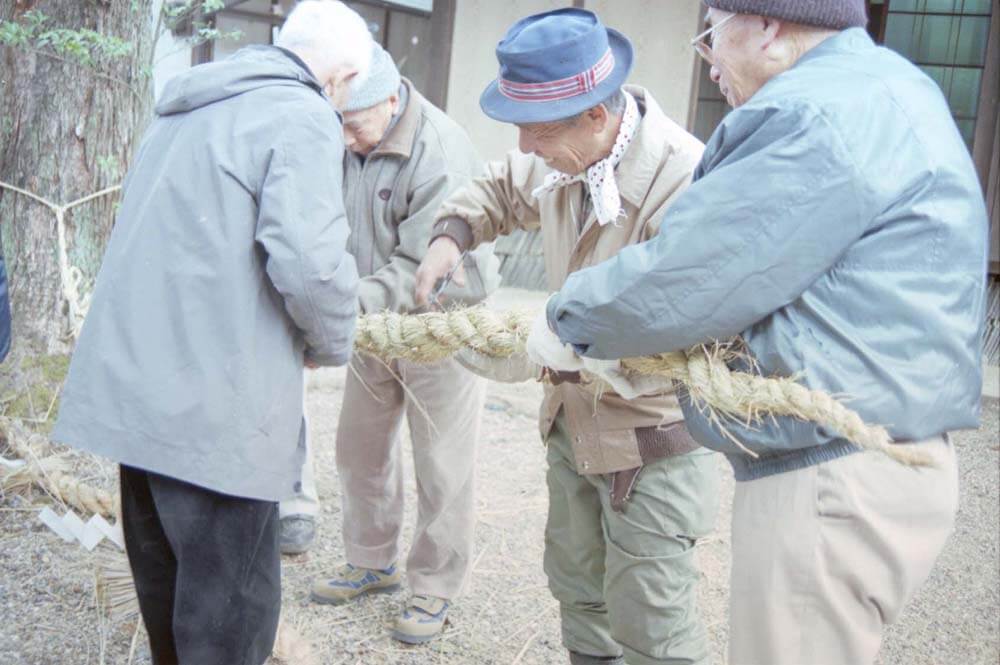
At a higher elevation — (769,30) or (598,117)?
(769,30)

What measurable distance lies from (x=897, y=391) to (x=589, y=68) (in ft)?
3.39

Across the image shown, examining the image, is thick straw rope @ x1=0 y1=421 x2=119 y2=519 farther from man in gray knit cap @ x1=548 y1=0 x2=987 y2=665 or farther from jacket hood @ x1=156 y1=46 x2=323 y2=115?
man in gray knit cap @ x1=548 y1=0 x2=987 y2=665

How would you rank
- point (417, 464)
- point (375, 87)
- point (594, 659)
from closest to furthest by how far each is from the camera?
point (594, 659) < point (375, 87) < point (417, 464)

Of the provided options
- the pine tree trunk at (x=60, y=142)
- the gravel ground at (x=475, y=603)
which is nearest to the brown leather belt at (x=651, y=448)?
the gravel ground at (x=475, y=603)

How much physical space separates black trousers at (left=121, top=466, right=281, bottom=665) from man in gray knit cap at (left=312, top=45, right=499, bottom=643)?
87cm

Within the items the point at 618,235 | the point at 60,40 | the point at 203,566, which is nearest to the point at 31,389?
the point at 60,40

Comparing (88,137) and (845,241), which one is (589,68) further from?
(88,137)

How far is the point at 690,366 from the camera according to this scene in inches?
74.9

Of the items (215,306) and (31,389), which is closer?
(215,306)

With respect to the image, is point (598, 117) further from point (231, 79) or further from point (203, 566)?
point (203, 566)

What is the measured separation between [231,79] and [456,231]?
811 mm

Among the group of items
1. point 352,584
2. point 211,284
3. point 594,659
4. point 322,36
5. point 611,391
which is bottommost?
point 352,584

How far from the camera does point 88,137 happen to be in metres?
3.77

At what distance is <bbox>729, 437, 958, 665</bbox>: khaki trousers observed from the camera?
180 centimetres
